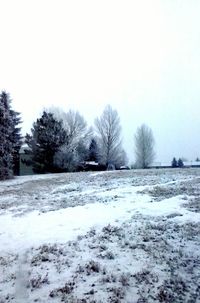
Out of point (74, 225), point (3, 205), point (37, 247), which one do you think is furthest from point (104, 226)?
point (3, 205)

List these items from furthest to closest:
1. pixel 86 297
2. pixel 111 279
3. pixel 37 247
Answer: pixel 37 247 → pixel 111 279 → pixel 86 297

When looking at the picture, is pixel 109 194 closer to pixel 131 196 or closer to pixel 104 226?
pixel 131 196

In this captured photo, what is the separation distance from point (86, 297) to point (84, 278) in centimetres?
84

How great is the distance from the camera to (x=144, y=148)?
80812 mm

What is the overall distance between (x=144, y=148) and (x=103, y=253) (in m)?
72.5

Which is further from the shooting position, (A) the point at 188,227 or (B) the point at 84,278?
(A) the point at 188,227

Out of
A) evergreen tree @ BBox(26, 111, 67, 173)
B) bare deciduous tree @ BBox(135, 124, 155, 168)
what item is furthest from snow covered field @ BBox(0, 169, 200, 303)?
bare deciduous tree @ BBox(135, 124, 155, 168)

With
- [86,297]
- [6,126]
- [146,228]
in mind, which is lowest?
[86,297]

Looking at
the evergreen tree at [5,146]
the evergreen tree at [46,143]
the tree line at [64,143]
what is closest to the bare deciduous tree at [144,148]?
the tree line at [64,143]

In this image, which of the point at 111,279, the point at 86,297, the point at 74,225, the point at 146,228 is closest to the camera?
the point at 86,297

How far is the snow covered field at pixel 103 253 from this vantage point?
7.04 metres

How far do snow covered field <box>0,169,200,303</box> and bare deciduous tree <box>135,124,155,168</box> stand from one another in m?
64.5

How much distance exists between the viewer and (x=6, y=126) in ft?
119

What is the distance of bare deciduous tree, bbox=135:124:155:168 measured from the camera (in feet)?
262
